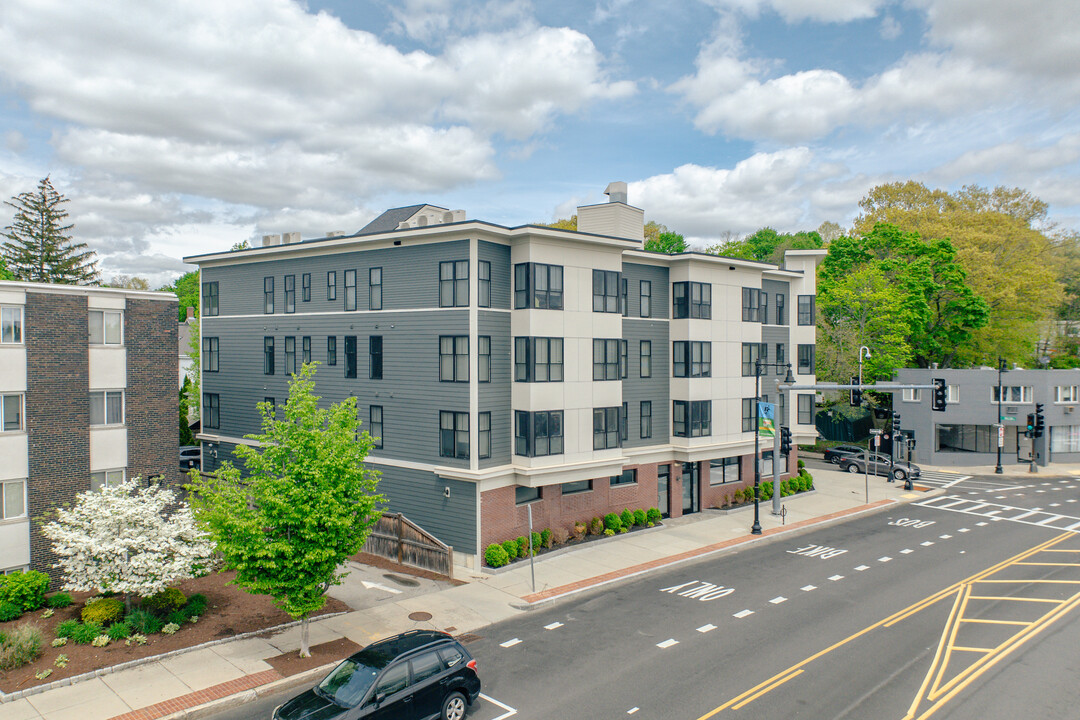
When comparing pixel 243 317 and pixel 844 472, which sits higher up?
pixel 243 317

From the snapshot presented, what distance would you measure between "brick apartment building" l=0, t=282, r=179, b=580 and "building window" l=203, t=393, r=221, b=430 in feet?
35.7

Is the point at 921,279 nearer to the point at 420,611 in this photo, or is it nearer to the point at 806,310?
the point at 806,310

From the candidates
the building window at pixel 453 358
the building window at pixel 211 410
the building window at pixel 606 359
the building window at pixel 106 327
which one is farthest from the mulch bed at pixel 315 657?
the building window at pixel 211 410

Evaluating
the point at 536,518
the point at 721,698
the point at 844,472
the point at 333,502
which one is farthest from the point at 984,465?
the point at 333,502

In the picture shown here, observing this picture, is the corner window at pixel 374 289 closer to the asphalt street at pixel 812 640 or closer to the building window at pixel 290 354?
the building window at pixel 290 354

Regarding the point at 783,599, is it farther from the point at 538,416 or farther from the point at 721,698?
the point at 538,416

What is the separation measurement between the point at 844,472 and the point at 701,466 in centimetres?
1903

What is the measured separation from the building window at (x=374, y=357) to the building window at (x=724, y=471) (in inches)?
703

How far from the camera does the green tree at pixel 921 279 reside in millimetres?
53156

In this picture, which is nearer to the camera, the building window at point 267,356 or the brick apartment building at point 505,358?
the brick apartment building at point 505,358

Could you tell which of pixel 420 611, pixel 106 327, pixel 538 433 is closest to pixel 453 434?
pixel 538 433

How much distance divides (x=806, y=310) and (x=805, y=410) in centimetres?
621

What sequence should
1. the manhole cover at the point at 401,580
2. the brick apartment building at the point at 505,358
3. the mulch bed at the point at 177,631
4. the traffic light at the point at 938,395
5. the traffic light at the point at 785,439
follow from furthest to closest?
1. the traffic light at the point at 785,439
2. the traffic light at the point at 938,395
3. the brick apartment building at the point at 505,358
4. the manhole cover at the point at 401,580
5. the mulch bed at the point at 177,631

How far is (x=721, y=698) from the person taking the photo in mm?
14781
